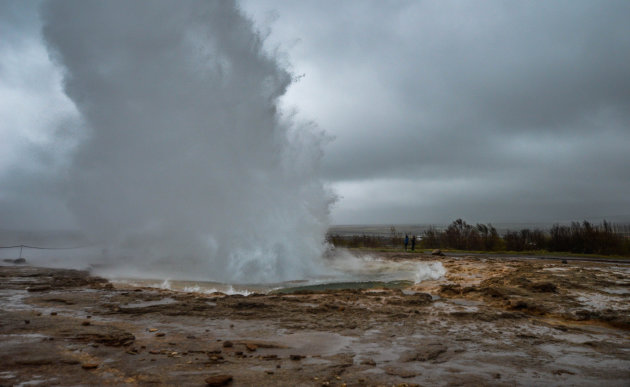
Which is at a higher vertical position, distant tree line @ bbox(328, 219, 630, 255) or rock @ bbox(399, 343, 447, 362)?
distant tree line @ bbox(328, 219, 630, 255)

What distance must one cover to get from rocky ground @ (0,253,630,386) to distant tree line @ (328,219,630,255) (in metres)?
19.8

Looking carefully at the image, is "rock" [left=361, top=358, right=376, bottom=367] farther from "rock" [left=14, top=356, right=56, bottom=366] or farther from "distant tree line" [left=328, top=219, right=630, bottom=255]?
"distant tree line" [left=328, top=219, right=630, bottom=255]

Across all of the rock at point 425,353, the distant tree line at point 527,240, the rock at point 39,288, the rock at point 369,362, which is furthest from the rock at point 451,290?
the distant tree line at point 527,240

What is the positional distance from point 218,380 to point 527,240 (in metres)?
34.0

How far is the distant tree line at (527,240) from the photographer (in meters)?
26.6

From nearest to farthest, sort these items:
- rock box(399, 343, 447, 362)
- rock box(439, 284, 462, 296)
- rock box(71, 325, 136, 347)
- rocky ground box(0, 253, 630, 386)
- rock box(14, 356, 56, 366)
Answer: rocky ground box(0, 253, 630, 386) < rock box(14, 356, 56, 366) < rock box(399, 343, 447, 362) < rock box(71, 325, 136, 347) < rock box(439, 284, 462, 296)

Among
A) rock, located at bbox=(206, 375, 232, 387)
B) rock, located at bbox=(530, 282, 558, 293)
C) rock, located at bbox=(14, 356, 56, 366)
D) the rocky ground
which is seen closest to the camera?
rock, located at bbox=(206, 375, 232, 387)

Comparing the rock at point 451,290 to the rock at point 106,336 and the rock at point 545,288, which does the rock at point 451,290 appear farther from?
the rock at point 106,336

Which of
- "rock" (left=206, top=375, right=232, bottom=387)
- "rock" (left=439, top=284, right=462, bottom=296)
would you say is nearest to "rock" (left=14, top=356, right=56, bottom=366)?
"rock" (left=206, top=375, right=232, bottom=387)

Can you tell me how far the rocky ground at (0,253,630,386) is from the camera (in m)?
4.54

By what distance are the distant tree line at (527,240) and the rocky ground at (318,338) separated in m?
19.8

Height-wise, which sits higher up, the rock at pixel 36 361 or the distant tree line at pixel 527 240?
the distant tree line at pixel 527 240

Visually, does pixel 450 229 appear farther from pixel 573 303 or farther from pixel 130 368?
pixel 130 368

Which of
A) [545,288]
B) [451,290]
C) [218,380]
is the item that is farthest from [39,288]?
[545,288]
